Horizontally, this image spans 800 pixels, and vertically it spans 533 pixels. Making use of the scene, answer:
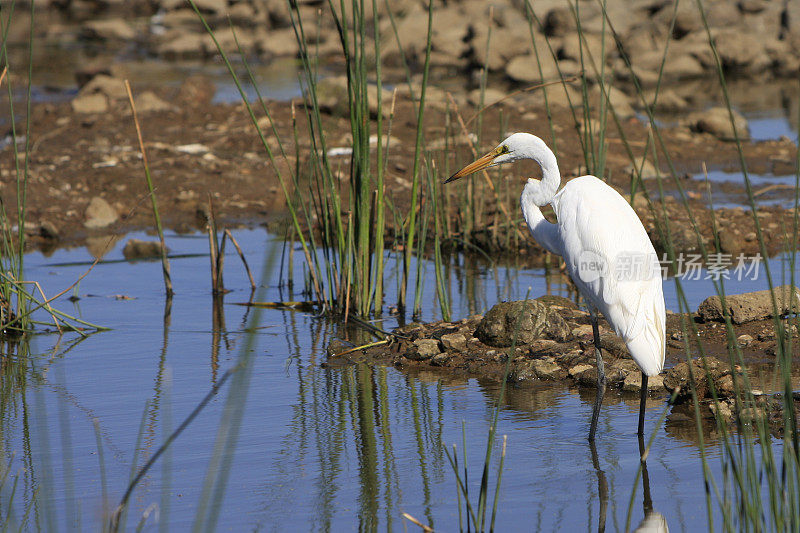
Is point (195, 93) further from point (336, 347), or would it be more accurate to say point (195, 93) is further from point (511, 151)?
point (511, 151)

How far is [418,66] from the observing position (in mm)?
22078

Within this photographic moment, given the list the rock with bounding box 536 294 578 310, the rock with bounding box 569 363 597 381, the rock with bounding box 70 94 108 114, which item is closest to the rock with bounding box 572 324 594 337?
the rock with bounding box 536 294 578 310

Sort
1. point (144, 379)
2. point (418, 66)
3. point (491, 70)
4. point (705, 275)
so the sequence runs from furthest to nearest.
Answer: point (418, 66), point (491, 70), point (705, 275), point (144, 379)

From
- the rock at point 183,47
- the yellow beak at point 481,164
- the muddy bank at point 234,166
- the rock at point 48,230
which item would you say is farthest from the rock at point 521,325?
the rock at point 183,47

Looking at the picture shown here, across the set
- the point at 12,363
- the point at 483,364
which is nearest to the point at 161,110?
the point at 12,363

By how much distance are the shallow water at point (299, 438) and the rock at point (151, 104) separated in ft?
23.5

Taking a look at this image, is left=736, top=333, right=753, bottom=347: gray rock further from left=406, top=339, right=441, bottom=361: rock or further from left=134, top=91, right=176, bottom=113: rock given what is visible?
left=134, top=91, right=176, bottom=113: rock

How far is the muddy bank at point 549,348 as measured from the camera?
205 inches

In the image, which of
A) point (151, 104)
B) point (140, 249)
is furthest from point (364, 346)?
point (151, 104)

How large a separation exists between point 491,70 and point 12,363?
15864 millimetres

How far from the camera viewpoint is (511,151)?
207 inches

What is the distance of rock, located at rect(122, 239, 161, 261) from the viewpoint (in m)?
8.34

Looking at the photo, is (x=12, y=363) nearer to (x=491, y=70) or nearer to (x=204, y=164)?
(x=204, y=164)

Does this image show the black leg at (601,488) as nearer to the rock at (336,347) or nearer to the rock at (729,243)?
the rock at (336,347)
